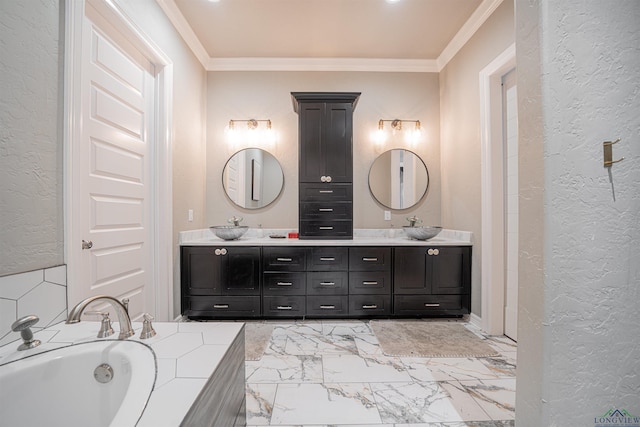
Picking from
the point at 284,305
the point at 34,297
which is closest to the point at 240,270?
the point at 284,305

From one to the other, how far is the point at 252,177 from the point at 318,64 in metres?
1.55

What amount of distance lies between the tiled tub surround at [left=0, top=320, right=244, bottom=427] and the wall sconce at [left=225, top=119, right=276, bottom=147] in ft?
8.34

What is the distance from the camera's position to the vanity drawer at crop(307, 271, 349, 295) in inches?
112

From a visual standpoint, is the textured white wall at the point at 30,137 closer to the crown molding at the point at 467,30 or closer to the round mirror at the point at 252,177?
the round mirror at the point at 252,177

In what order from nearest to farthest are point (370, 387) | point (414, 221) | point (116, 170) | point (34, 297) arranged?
point (34, 297)
point (370, 387)
point (116, 170)
point (414, 221)

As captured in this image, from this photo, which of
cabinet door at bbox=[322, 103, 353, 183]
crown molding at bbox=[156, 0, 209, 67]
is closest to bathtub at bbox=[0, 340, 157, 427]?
cabinet door at bbox=[322, 103, 353, 183]

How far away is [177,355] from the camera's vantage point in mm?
1043

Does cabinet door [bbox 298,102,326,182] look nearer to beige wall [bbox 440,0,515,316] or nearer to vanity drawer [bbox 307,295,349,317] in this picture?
vanity drawer [bbox 307,295,349,317]

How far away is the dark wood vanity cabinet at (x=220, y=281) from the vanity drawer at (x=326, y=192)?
0.77m

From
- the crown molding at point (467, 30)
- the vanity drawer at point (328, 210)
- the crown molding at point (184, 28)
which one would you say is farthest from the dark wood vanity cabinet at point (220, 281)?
the crown molding at point (467, 30)

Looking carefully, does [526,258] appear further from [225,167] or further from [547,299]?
[225,167]

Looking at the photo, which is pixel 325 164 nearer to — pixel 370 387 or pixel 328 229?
pixel 328 229

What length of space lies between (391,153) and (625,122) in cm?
241

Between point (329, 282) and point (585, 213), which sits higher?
point (585, 213)
